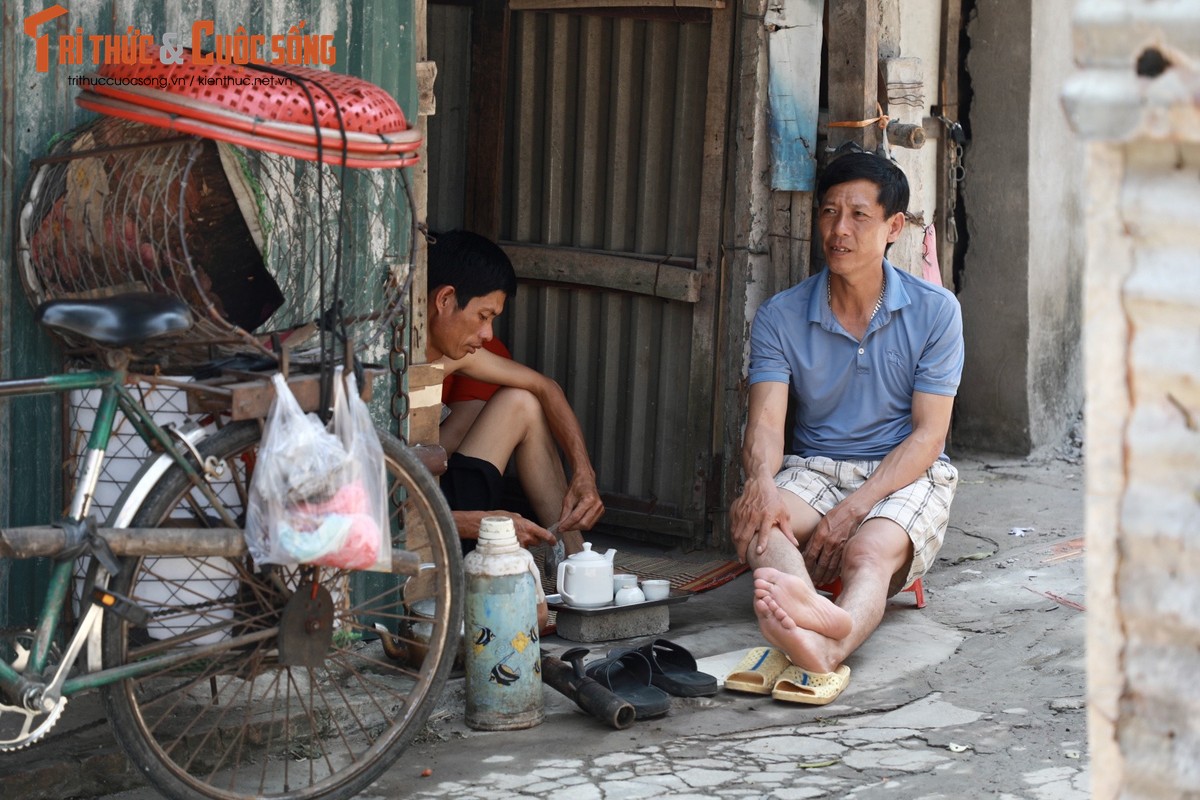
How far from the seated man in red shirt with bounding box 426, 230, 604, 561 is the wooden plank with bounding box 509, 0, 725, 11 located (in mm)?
1128

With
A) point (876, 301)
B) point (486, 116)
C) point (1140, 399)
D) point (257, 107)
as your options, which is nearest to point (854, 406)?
point (876, 301)

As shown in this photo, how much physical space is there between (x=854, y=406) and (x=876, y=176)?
745mm

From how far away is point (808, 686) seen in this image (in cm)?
394

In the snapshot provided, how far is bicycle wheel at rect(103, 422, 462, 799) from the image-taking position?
10.00 feet

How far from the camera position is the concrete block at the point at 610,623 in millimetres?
4402

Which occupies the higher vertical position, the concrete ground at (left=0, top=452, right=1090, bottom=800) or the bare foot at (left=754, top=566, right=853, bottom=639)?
the bare foot at (left=754, top=566, right=853, bottom=639)

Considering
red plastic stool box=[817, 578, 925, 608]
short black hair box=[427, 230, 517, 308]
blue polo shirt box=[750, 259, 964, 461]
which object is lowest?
red plastic stool box=[817, 578, 925, 608]

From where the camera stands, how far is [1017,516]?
19.5ft

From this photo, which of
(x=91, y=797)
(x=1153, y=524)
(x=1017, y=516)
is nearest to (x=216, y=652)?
(x=91, y=797)

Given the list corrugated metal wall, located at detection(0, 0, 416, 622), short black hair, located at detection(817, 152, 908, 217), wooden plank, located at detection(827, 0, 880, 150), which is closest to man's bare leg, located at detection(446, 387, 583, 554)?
Answer: short black hair, located at detection(817, 152, 908, 217)

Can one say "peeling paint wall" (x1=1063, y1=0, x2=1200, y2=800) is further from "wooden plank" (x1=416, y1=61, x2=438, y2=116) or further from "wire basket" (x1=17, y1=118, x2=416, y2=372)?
"wooden plank" (x1=416, y1=61, x2=438, y2=116)

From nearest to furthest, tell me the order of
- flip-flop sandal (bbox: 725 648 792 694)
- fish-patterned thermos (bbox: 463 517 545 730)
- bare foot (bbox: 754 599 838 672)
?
fish-patterned thermos (bbox: 463 517 545 730), bare foot (bbox: 754 599 838 672), flip-flop sandal (bbox: 725 648 792 694)

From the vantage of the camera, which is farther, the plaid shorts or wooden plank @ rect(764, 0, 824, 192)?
wooden plank @ rect(764, 0, 824, 192)

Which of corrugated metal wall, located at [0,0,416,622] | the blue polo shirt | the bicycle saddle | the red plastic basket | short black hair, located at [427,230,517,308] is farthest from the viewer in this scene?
short black hair, located at [427,230,517,308]
